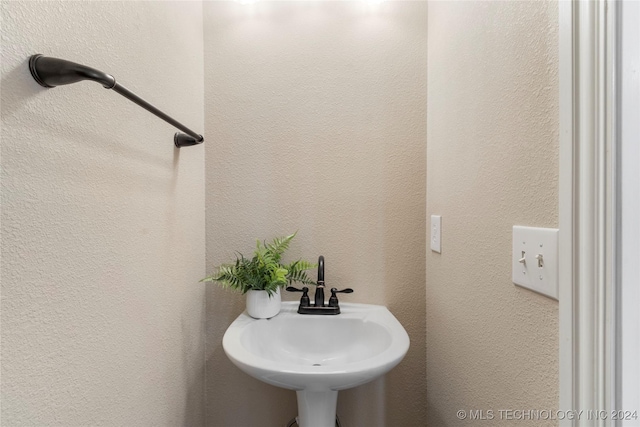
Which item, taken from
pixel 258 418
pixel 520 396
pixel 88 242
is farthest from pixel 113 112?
pixel 258 418

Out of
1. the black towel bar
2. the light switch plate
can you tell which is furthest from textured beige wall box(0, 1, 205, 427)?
the light switch plate

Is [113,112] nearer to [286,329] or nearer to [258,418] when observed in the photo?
[286,329]

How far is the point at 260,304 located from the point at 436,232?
633mm

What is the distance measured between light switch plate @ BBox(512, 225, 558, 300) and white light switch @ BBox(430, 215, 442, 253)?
389 millimetres

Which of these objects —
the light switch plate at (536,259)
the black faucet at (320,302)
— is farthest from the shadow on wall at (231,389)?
the light switch plate at (536,259)

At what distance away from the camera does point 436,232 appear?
0.96 metres

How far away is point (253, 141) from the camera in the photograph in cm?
110

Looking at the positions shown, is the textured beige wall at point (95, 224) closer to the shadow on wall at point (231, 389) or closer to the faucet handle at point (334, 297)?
the shadow on wall at point (231, 389)

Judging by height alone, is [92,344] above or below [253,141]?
below

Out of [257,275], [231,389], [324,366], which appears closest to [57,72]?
[257,275]

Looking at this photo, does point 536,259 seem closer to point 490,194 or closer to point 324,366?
point 490,194

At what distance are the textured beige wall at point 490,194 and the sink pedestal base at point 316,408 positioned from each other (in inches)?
14.4

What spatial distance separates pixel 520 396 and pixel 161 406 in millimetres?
900

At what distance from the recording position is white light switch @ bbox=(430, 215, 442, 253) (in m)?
0.94
